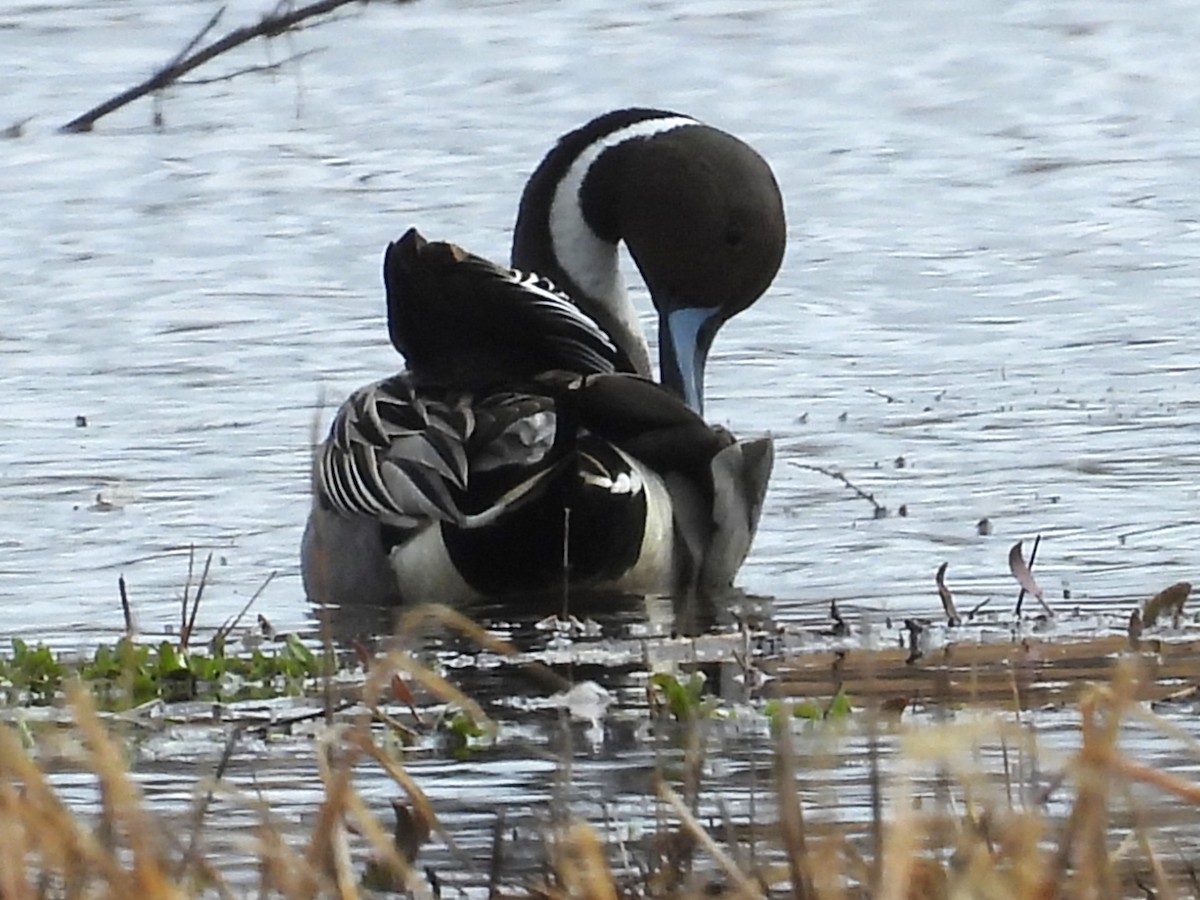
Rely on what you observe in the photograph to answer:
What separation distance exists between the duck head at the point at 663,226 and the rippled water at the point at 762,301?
520 mm

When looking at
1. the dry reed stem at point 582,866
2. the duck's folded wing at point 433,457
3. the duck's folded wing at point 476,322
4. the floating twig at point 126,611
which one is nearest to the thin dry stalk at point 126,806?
the dry reed stem at point 582,866

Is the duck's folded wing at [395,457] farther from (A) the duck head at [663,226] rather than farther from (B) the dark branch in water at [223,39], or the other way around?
(A) the duck head at [663,226]

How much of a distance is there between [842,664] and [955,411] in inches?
136

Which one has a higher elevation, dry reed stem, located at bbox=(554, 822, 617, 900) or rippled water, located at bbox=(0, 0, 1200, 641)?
dry reed stem, located at bbox=(554, 822, 617, 900)

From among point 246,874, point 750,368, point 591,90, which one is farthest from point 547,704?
point 591,90

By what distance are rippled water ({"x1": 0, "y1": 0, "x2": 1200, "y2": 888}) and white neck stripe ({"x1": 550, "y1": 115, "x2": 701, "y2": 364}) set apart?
0.67 metres

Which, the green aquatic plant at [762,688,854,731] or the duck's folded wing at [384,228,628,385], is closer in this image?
the green aquatic plant at [762,688,854,731]

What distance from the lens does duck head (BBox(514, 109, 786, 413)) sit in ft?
27.1

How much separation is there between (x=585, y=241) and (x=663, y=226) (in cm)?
36

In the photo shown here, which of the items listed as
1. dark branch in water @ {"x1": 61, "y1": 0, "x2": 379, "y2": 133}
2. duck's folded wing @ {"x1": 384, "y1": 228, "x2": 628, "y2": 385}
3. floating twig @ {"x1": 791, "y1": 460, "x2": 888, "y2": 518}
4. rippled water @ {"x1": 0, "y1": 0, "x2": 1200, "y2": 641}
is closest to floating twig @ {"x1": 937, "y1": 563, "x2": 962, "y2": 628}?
rippled water @ {"x1": 0, "y1": 0, "x2": 1200, "y2": 641}

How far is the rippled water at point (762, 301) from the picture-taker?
796 centimetres

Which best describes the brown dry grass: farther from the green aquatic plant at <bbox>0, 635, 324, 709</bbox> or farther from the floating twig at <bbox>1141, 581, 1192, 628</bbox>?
the floating twig at <bbox>1141, 581, 1192, 628</bbox>

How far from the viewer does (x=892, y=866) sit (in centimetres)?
289

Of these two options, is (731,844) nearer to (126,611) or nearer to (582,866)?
(582,866)
